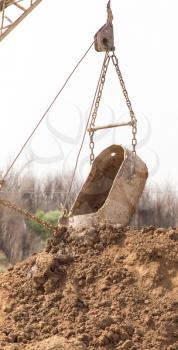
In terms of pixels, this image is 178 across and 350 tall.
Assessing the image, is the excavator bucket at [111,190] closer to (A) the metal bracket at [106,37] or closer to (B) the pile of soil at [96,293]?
(B) the pile of soil at [96,293]

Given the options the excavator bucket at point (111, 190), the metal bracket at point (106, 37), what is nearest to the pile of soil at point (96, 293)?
the excavator bucket at point (111, 190)

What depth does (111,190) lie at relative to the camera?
766 cm

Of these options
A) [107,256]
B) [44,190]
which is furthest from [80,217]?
[44,190]

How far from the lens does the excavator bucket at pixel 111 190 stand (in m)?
7.55

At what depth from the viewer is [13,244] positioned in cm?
2067

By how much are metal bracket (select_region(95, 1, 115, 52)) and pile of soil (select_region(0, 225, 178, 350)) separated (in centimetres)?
224

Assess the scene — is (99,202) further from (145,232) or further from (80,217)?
(145,232)

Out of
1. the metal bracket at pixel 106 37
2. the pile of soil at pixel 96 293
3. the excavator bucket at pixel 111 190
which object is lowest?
the pile of soil at pixel 96 293

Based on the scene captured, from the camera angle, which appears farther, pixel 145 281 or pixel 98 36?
pixel 98 36

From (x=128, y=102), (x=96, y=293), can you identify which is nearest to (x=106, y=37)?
(x=128, y=102)

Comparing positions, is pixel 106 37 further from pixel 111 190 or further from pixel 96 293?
pixel 96 293

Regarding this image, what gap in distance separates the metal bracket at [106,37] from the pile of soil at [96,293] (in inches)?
88.0

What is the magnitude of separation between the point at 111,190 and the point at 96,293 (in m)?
1.52

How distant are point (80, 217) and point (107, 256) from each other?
0.81 metres
